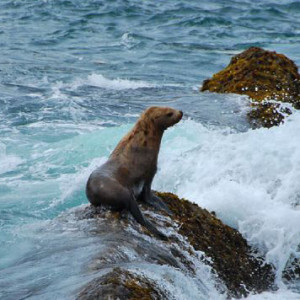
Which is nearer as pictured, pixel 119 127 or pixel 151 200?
pixel 151 200

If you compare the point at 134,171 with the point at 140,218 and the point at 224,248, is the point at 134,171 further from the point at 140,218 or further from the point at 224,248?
the point at 224,248

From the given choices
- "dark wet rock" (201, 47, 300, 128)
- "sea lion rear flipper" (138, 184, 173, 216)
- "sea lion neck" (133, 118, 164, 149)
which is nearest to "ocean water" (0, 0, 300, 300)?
"dark wet rock" (201, 47, 300, 128)

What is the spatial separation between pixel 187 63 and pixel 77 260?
47.3 feet

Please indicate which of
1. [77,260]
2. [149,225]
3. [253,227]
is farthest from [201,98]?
[77,260]

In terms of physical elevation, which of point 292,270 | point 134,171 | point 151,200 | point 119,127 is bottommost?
point 119,127

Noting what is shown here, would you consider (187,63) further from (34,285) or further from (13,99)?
(34,285)

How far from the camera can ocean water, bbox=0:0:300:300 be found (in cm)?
691

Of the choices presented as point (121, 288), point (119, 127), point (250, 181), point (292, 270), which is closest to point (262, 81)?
point (119, 127)

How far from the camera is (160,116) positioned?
7816 millimetres

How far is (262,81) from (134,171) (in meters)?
6.12

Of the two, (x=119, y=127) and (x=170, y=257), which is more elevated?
(x=170, y=257)

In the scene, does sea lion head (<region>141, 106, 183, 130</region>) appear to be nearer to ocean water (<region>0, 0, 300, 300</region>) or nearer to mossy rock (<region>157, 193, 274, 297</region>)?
mossy rock (<region>157, 193, 274, 297</region>)

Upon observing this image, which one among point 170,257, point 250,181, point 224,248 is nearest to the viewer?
point 170,257

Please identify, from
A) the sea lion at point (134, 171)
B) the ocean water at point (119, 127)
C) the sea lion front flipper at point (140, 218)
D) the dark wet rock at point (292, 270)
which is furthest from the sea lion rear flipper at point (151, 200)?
the dark wet rock at point (292, 270)
